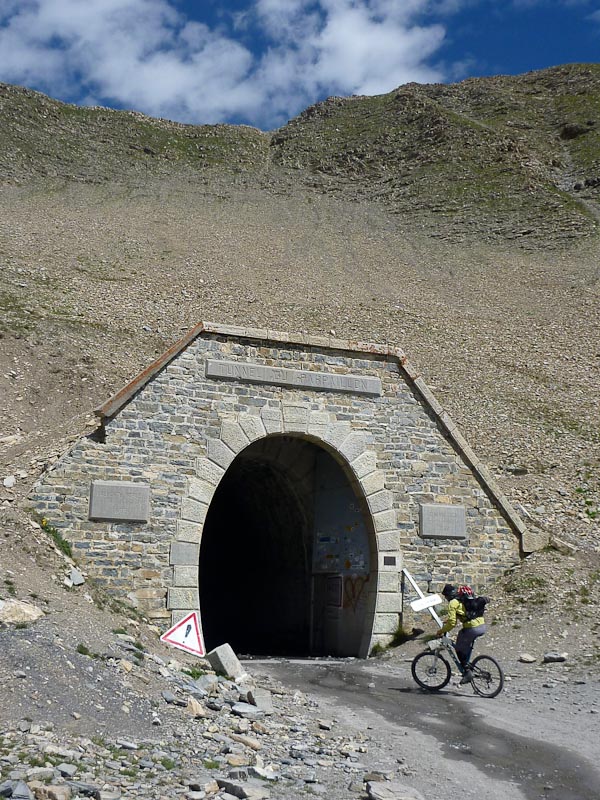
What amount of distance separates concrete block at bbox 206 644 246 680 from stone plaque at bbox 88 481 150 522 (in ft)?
8.79

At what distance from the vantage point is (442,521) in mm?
15367

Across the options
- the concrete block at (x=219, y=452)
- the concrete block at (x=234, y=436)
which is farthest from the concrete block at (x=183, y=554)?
the concrete block at (x=234, y=436)

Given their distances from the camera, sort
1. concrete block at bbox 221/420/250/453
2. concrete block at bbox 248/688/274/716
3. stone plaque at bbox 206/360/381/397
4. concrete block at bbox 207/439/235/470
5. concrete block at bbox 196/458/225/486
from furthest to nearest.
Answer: stone plaque at bbox 206/360/381/397 < concrete block at bbox 221/420/250/453 < concrete block at bbox 207/439/235/470 < concrete block at bbox 196/458/225/486 < concrete block at bbox 248/688/274/716

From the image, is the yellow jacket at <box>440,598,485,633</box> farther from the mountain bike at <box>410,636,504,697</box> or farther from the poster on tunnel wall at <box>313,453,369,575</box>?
the poster on tunnel wall at <box>313,453,369,575</box>

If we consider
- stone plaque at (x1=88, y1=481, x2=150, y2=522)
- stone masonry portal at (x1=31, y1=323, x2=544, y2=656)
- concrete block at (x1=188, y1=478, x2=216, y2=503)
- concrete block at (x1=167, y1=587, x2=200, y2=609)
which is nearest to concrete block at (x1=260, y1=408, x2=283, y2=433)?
stone masonry portal at (x1=31, y1=323, x2=544, y2=656)

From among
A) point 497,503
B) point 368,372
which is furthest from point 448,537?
point 368,372

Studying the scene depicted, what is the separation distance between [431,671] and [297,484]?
6258 mm

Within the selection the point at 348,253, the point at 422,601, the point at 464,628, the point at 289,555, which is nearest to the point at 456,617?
the point at 464,628

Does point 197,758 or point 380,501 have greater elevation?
point 380,501

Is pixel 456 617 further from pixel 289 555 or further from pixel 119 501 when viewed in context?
pixel 289 555

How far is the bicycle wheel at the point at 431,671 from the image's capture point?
1162 centimetres

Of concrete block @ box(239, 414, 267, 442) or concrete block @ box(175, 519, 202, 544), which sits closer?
concrete block @ box(175, 519, 202, 544)

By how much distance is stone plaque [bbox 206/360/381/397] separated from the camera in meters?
14.2

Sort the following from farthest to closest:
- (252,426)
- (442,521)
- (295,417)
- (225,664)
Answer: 1. (442,521)
2. (295,417)
3. (252,426)
4. (225,664)
